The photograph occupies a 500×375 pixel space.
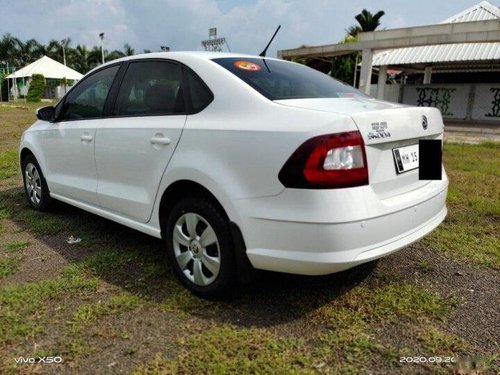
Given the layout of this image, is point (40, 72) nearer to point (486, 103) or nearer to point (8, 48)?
point (8, 48)

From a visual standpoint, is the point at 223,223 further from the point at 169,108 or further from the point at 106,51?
the point at 106,51

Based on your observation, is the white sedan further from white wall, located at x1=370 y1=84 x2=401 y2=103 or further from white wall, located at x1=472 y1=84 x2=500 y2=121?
white wall, located at x1=370 y1=84 x2=401 y2=103

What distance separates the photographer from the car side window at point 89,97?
12.2ft

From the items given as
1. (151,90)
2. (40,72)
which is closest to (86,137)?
(151,90)

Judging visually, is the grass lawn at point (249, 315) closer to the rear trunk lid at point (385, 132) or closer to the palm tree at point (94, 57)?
the rear trunk lid at point (385, 132)

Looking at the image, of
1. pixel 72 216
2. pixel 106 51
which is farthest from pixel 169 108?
pixel 106 51

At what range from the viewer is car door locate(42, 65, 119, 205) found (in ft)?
12.2

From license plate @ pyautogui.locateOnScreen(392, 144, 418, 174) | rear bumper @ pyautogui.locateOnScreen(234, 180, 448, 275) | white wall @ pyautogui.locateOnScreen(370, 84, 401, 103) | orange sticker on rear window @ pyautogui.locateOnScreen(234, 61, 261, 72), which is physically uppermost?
white wall @ pyautogui.locateOnScreen(370, 84, 401, 103)

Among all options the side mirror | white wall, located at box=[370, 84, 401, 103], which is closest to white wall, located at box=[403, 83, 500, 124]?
white wall, located at box=[370, 84, 401, 103]

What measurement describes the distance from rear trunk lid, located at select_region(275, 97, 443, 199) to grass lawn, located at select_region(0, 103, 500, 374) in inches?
30.9

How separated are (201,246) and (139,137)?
0.93 m

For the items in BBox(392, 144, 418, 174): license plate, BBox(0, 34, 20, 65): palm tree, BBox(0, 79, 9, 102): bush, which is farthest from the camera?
BBox(0, 34, 20, 65): palm tree

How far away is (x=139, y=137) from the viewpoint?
10.2ft

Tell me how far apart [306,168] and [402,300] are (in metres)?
1.23
